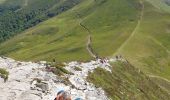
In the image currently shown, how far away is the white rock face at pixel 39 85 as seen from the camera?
50781 mm

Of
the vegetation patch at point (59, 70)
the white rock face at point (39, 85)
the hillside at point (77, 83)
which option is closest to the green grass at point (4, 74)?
the hillside at point (77, 83)

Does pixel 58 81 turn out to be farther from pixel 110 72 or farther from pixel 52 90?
pixel 110 72

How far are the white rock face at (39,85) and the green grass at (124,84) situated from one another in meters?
2.41

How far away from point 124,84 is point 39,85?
2397 cm

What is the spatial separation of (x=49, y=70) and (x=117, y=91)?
1132 centimetres

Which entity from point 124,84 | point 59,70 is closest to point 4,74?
point 59,70

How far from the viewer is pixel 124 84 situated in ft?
247

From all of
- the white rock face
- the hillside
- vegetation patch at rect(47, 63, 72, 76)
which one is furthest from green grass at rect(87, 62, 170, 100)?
vegetation patch at rect(47, 63, 72, 76)

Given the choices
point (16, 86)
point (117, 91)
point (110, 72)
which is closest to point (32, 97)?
point (16, 86)

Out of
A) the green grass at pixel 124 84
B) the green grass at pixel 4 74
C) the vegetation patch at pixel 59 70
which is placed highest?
the green grass at pixel 4 74

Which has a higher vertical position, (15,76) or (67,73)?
(15,76)

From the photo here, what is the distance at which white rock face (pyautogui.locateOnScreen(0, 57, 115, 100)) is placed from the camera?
50.8 m

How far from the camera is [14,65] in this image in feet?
238

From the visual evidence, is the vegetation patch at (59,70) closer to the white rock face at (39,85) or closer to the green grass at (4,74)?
the white rock face at (39,85)
